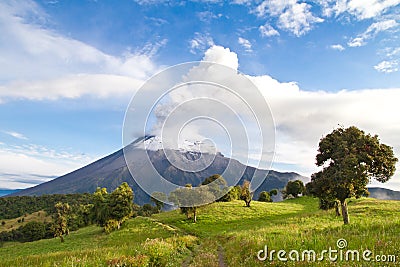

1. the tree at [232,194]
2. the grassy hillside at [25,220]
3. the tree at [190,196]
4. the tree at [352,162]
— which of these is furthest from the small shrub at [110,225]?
the grassy hillside at [25,220]

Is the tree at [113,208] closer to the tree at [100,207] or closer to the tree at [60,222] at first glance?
the tree at [100,207]

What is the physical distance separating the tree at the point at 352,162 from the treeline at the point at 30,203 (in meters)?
149

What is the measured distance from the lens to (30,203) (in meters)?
179

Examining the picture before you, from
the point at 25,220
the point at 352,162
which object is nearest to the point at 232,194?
the point at 352,162

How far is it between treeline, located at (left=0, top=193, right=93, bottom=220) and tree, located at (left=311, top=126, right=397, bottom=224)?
14937cm

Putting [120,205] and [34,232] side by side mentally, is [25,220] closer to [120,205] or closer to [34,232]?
[34,232]

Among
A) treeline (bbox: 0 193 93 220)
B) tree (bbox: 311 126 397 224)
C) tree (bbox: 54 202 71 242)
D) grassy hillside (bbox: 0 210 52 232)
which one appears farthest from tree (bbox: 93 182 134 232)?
treeline (bbox: 0 193 93 220)

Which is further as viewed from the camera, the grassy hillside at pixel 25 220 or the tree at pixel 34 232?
the grassy hillside at pixel 25 220

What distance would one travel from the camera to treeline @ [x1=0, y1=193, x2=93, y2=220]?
158m

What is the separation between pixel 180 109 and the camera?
21.9 metres

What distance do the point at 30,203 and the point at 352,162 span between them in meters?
201

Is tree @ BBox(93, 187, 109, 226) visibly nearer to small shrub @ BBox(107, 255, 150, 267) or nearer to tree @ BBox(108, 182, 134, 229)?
tree @ BBox(108, 182, 134, 229)

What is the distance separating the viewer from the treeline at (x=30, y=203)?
15838cm

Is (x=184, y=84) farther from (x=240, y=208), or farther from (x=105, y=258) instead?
(x=240, y=208)
